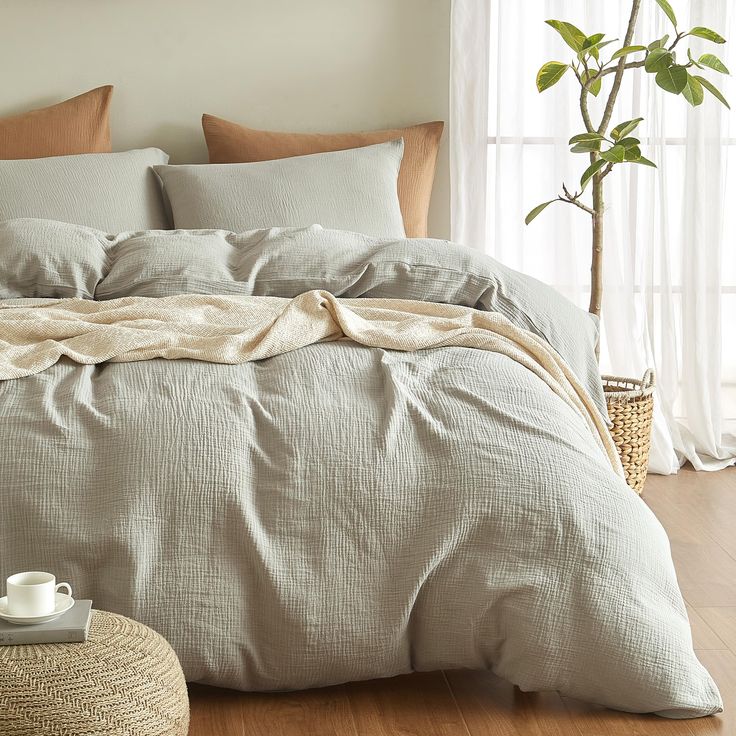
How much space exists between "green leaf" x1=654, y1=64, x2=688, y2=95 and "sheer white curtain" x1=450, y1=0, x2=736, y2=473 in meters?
0.51

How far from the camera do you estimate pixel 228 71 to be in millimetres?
3898

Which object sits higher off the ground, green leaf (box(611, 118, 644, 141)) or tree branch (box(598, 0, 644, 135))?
tree branch (box(598, 0, 644, 135))

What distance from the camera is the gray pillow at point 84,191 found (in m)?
3.33

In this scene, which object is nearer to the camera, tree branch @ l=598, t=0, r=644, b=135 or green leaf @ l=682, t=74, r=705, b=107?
green leaf @ l=682, t=74, r=705, b=107

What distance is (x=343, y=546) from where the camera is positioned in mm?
1804

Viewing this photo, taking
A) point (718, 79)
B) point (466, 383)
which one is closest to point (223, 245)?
point (466, 383)

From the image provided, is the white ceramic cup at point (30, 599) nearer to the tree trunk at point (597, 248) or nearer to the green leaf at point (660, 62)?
the tree trunk at point (597, 248)

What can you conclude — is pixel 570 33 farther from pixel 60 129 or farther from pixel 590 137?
pixel 60 129

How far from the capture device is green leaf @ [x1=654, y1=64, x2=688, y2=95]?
316 cm

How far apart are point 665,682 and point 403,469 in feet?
1.88

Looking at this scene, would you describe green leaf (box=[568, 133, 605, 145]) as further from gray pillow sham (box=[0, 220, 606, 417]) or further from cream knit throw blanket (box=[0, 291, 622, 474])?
cream knit throw blanket (box=[0, 291, 622, 474])

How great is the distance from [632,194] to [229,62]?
1563 millimetres

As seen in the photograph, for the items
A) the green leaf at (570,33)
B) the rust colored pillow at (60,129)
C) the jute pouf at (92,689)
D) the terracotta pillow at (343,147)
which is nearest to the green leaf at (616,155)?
the green leaf at (570,33)

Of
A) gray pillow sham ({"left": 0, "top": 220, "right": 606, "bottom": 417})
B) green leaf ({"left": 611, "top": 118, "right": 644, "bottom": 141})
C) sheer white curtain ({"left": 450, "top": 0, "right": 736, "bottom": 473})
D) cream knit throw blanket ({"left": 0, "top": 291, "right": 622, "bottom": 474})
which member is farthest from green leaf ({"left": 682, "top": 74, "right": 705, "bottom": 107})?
cream knit throw blanket ({"left": 0, "top": 291, "right": 622, "bottom": 474})
